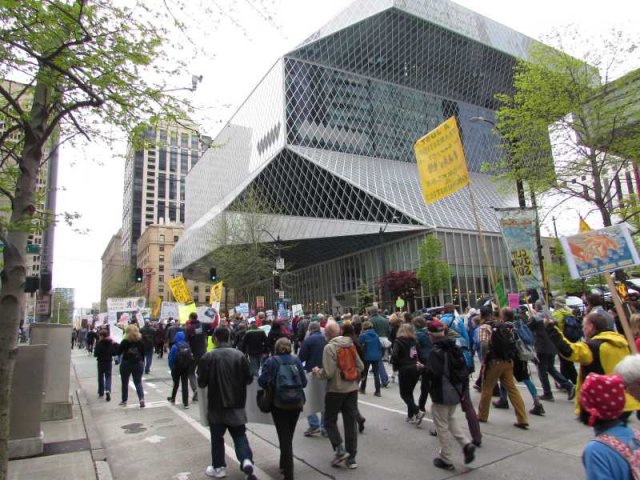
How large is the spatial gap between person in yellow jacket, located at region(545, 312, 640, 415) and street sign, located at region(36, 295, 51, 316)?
11.1m

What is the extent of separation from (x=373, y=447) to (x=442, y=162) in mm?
6866

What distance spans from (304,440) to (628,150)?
1852cm

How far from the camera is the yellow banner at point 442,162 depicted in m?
10.0

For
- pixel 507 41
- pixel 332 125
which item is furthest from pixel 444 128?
pixel 507 41

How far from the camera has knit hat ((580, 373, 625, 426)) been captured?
7.53 ft

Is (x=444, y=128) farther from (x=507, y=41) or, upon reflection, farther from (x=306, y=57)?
(x=507, y=41)

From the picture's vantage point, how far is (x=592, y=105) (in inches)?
731

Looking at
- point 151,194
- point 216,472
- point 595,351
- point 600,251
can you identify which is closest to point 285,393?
point 216,472

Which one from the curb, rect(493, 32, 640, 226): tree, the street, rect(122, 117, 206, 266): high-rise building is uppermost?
rect(122, 117, 206, 266): high-rise building

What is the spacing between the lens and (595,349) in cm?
483

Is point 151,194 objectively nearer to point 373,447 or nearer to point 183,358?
point 183,358

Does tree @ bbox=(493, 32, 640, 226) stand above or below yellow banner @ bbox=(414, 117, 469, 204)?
above

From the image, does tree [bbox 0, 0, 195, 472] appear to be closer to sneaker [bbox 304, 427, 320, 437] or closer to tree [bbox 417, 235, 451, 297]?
sneaker [bbox 304, 427, 320, 437]

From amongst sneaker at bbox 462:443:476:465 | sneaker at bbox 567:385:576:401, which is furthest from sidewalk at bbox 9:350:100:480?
sneaker at bbox 567:385:576:401
